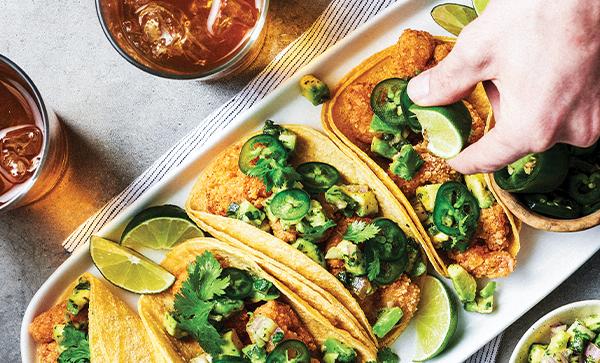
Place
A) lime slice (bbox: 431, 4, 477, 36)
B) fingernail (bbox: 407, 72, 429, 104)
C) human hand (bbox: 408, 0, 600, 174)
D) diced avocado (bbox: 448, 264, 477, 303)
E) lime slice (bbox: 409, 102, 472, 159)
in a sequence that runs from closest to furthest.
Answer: human hand (bbox: 408, 0, 600, 174), fingernail (bbox: 407, 72, 429, 104), lime slice (bbox: 409, 102, 472, 159), diced avocado (bbox: 448, 264, 477, 303), lime slice (bbox: 431, 4, 477, 36)

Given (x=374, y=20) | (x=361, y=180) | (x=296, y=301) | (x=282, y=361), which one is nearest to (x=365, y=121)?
(x=361, y=180)

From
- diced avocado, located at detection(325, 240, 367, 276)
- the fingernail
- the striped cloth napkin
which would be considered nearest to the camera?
the fingernail

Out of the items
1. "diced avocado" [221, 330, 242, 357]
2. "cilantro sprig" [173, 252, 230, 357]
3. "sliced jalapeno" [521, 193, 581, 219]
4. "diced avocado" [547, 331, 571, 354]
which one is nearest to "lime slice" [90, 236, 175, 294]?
"cilantro sprig" [173, 252, 230, 357]

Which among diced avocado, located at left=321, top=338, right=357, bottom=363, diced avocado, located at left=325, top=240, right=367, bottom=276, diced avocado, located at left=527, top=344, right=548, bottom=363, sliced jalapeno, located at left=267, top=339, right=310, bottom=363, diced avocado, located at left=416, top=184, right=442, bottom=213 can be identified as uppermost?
diced avocado, located at left=416, top=184, right=442, bottom=213

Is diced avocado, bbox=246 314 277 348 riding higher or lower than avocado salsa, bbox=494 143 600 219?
lower

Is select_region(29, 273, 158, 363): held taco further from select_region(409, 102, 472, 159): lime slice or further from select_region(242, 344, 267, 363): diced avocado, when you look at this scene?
select_region(409, 102, 472, 159): lime slice

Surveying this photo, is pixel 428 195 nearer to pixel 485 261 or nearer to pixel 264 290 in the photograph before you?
pixel 485 261

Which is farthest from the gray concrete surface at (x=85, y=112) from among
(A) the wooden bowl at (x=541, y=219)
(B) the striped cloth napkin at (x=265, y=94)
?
(A) the wooden bowl at (x=541, y=219)

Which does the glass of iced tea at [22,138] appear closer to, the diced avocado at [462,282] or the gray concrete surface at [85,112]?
the gray concrete surface at [85,112]
